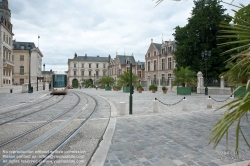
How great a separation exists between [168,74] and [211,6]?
2279cm

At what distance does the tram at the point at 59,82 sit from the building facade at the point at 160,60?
94.6 feet

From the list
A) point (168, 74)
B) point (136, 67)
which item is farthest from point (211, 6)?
point (136, 67)

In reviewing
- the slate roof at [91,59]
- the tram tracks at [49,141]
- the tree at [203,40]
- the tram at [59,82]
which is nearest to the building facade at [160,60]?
the tree at [203,40]

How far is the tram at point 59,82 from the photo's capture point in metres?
23.5

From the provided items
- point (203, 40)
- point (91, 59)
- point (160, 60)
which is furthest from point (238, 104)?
point (91, 59)

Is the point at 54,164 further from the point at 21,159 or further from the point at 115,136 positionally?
the point at 115,136

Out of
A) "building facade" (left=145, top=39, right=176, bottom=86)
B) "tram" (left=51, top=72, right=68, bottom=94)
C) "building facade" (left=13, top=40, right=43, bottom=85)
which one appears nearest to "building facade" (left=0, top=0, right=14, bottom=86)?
"building facade" (left=13, top=40, right=43, bottom=85)

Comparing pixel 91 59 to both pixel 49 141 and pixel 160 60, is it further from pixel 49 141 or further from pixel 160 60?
pixel 49 141

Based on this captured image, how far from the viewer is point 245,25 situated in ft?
→ 6.10

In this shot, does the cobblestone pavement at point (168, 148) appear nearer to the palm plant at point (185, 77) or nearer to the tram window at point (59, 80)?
the tram window at point (59, 80)

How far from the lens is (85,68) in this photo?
93250mm

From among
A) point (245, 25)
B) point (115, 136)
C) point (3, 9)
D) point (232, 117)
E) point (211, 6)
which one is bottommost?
point (115, 136)

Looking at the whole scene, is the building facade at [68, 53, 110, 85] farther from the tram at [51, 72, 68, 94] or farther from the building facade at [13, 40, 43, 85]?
the tram at [51, 72, 68, 94]

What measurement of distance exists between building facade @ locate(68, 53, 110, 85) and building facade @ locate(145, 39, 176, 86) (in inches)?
1574
